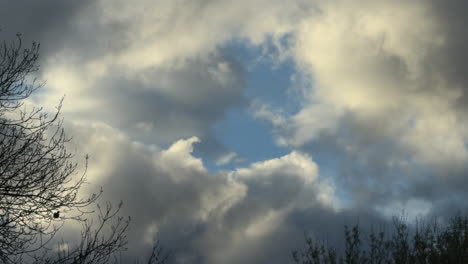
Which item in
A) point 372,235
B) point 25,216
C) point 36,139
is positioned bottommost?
point 372,235

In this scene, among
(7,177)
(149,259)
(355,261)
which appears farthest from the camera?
(7,177)

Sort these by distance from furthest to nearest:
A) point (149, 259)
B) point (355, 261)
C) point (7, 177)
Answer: point (7, 177) < point (355, 261) < point (149, 259)

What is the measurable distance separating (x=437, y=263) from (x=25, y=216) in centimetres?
1106

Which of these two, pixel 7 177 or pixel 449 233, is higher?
pixel 7 177

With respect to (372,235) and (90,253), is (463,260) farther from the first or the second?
(90,253)

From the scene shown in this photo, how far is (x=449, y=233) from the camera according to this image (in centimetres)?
1337

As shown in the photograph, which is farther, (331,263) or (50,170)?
(50,170)

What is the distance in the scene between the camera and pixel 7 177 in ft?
41.6

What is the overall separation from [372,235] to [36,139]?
30.8ft

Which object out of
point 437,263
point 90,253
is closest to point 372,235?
point 437,263

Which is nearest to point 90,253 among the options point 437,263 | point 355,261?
point 355,261

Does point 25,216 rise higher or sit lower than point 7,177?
lower

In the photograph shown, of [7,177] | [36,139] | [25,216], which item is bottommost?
[25,216]

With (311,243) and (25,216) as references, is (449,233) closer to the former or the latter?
(311,243)
